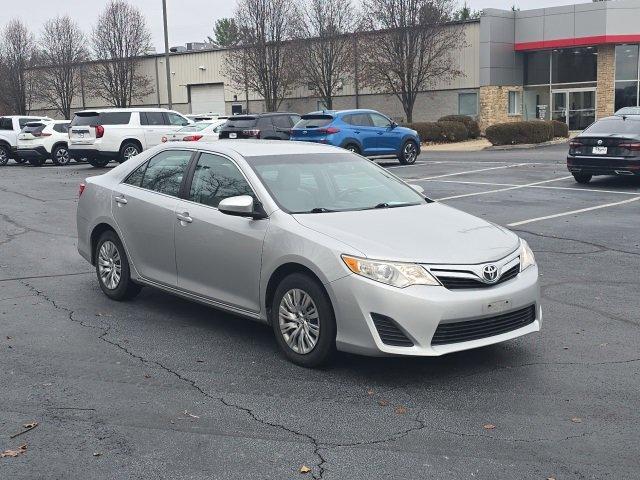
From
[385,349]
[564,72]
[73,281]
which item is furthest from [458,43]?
[385,349]

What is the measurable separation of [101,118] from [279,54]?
2378cm

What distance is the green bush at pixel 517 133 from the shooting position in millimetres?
32875

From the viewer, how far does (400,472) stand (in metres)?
4.19

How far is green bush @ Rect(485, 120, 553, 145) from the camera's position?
108ft

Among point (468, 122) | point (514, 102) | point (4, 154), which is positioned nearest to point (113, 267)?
point (4, 154)

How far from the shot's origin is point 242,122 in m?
25.7

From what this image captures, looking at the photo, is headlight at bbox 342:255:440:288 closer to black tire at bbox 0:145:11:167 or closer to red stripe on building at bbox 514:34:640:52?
black tire at bbox 0:145:11:167

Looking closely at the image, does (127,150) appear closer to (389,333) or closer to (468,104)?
(389,333)

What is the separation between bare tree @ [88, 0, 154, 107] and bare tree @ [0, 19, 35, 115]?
4966mm

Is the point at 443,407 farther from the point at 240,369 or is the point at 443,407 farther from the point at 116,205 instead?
the point at 116,205

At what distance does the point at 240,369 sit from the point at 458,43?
4023 centimetres

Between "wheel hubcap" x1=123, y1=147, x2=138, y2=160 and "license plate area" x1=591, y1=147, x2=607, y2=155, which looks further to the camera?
"wheel hubcap" x1=123, y1=147, x2=138, y2=160

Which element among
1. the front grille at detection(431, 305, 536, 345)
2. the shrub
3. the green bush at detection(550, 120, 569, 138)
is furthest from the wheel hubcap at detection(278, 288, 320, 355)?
the shrub

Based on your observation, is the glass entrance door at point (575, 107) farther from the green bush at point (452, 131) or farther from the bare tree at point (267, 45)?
the bare tree at point (267, 45)
